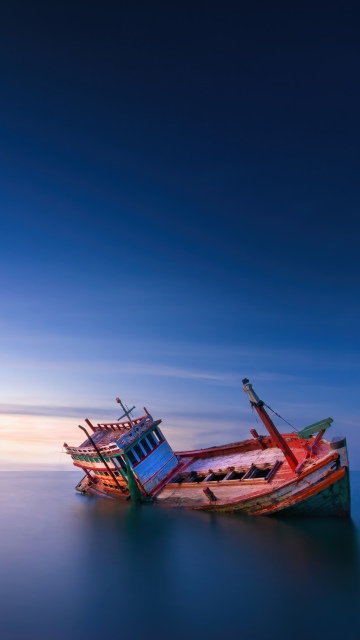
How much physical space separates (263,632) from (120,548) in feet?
40.6

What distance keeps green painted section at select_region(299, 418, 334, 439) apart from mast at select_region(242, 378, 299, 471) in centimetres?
118

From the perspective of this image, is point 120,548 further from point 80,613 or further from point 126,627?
point 126,627

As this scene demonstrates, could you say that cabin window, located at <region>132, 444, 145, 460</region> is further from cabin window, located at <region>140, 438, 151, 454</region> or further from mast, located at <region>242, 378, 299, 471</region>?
mast, located at <region>242, 378, 299, 471</region>

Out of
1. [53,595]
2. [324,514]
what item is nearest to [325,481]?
[324,514]

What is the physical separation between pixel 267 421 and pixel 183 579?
1034cm

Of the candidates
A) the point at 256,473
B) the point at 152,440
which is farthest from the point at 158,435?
the point at 256,473

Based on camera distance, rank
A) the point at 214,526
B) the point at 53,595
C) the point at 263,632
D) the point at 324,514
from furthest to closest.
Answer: the point at 214,526 < the point at 324,514 < the point at 53,595 < the point at 263,632

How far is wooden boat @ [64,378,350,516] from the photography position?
Answer: 22.3 m

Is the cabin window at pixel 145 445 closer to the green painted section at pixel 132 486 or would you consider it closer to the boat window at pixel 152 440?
the boat window at pixel 152 440

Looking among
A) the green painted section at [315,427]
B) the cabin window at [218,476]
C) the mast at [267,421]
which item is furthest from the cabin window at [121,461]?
the green painted section at [315,427]

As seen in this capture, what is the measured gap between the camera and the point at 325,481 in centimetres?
2144

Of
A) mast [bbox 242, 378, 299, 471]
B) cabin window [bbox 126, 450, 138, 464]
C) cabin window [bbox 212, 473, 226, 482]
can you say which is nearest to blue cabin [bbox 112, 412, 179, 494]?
cabin window [bbox 126, 450, 138, 464]

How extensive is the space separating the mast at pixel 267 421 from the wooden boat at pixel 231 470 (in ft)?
0.17

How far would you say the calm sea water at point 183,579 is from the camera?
45.1 feet
